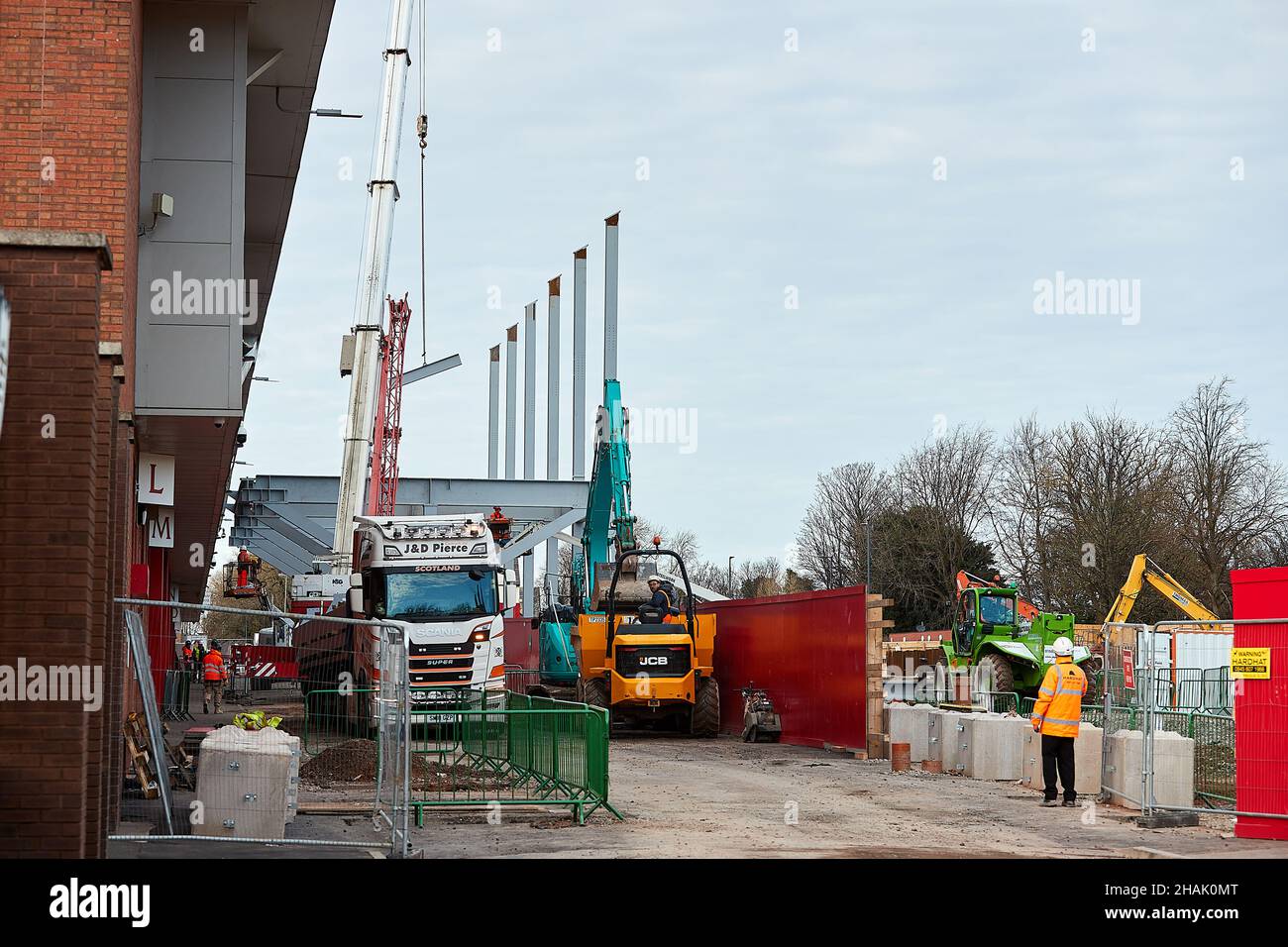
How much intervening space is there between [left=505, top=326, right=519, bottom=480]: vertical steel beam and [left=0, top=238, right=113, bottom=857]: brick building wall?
236 feet

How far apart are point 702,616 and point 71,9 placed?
15338 millimetres

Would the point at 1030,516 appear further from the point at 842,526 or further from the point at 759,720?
the point at 759,720

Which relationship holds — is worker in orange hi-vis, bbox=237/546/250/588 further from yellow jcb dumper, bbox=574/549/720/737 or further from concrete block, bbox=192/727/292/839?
concrete block, bbox=192/727/292/839

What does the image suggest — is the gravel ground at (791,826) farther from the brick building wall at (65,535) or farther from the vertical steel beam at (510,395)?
the vertical steel beam at (510,395)

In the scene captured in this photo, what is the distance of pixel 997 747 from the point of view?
19.4 m

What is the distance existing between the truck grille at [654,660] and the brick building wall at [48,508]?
57.6ft

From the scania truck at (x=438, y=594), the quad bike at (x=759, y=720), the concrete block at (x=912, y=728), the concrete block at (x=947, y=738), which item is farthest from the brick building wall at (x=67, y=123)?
the quad bike at (x=759, y=720)

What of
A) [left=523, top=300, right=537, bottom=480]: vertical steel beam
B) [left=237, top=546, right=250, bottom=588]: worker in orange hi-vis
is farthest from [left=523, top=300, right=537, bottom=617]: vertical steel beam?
[left=237, top=546, right=250, bottom=588]: worker in orange hi-vis

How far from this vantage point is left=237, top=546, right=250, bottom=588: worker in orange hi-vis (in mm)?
42969

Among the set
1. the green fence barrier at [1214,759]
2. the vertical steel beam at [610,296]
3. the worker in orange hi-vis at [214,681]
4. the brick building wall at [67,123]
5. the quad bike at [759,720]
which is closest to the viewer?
the brick building wall at [67,123]

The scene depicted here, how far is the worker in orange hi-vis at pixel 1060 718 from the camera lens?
16.2 meters

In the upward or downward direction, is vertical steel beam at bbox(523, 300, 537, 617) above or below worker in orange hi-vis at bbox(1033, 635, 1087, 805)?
above

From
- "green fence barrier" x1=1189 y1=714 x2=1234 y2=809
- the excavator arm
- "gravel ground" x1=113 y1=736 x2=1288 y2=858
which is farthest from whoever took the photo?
the excavator arm

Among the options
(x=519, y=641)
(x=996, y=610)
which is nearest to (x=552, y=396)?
(x=519, y=641)
